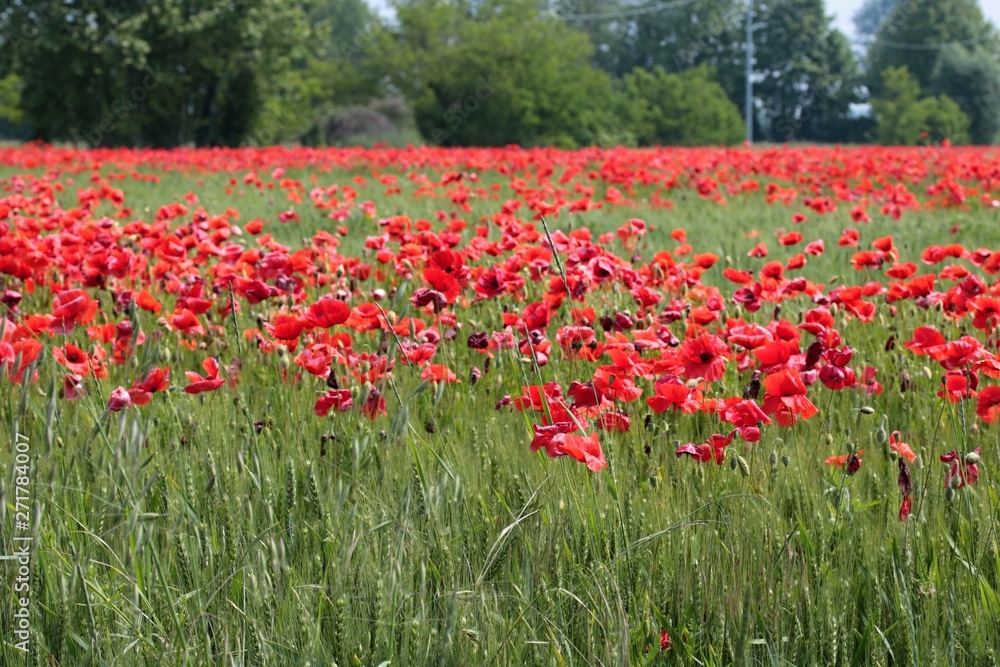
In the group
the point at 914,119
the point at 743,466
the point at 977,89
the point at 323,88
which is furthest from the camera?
the point at 977,89

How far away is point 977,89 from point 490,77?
27.2 m

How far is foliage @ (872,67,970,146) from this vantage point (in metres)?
38.1

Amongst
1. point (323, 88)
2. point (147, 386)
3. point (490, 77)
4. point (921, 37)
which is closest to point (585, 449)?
point (147, 386)

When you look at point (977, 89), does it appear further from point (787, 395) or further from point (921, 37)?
point (787, 395)

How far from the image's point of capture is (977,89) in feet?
150

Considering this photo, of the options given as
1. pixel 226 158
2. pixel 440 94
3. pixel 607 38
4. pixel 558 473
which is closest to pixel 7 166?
pixel 226 158

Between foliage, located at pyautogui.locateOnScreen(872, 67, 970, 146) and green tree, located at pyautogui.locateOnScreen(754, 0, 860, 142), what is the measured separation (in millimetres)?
9597

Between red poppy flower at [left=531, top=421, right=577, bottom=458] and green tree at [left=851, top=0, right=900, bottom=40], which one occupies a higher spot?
green tree at [left=851, top=0, right=900, bottom=40]

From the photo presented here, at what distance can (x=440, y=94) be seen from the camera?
32.0m

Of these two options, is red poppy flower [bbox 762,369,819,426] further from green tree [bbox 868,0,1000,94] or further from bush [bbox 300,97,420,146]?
green tree [bbox 868,0,1000,94]

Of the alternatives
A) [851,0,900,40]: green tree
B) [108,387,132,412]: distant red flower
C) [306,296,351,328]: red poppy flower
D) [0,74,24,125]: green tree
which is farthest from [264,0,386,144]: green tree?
[851,0,900,40]: green tree

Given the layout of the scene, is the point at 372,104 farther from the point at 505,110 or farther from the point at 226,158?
the point at 226,158

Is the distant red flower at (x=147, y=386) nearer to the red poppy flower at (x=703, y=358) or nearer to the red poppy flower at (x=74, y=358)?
the red poppy flower at (x=74, y=358)

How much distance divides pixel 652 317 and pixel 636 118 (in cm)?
3476
